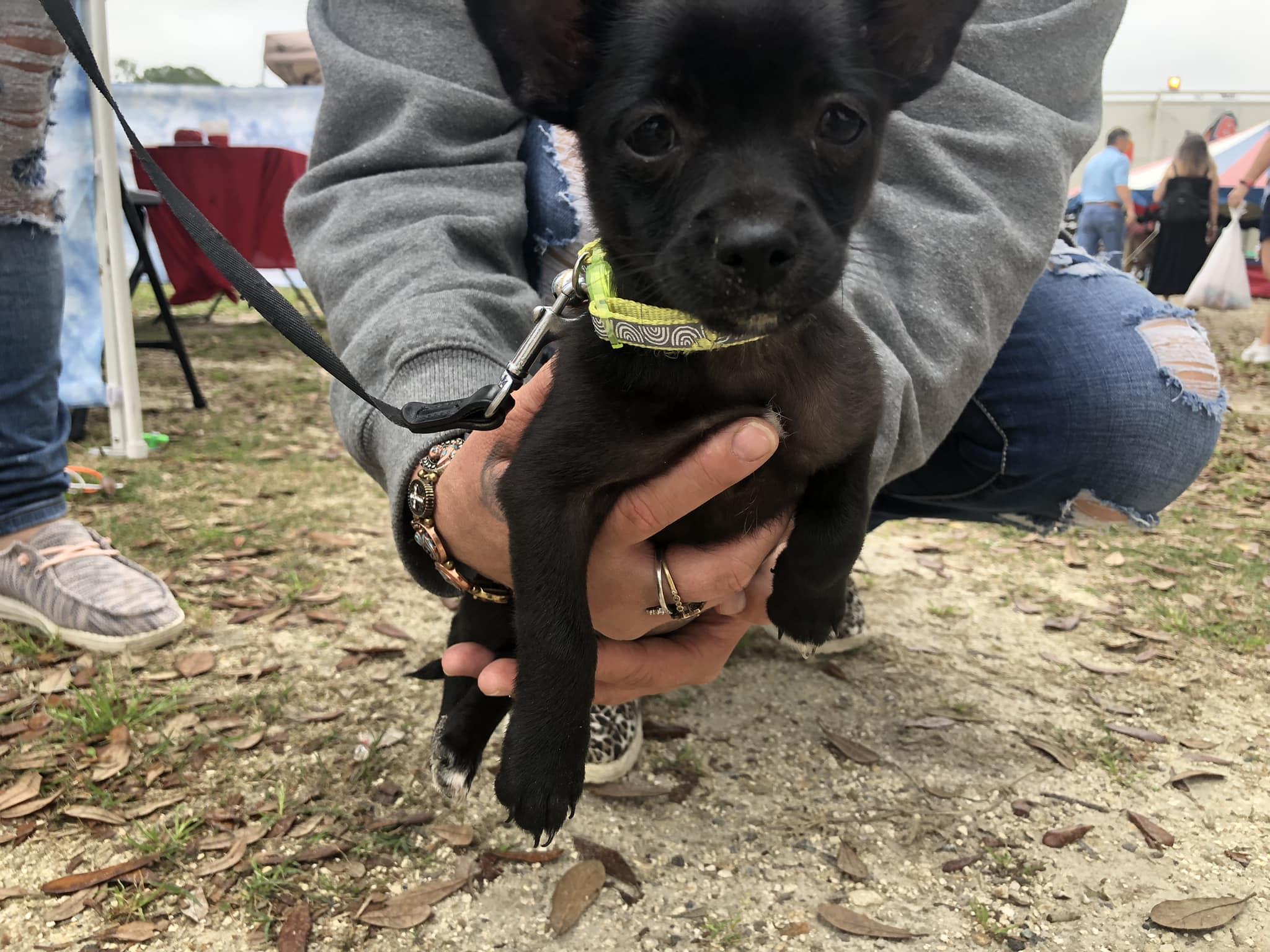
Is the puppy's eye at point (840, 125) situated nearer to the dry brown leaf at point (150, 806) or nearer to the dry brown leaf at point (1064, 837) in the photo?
the dry brown leaf at point (1064, 837)

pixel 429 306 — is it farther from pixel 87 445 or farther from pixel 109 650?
pixel 87 445

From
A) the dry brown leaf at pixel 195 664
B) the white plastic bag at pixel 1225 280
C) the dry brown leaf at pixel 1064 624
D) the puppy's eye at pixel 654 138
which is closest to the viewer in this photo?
the puppy's eye at pixel 654 138

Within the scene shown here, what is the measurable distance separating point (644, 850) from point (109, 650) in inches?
70.3

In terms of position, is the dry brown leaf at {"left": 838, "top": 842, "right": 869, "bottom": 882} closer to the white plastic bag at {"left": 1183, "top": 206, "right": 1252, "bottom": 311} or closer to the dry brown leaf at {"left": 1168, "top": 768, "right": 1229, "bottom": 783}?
the dry brown leaf at {"left": 1168, "top": 768, "right": 1229, "bottom": 783}

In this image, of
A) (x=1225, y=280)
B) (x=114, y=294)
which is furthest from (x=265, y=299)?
(x=1225, y=280)

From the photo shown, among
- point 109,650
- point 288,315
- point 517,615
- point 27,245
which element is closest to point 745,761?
point 517,615

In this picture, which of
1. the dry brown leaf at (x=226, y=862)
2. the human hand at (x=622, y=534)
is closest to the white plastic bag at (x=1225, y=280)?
the human hand at (x=622, y=534)

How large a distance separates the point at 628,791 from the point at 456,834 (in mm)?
432

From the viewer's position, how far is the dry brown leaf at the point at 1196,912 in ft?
5.74

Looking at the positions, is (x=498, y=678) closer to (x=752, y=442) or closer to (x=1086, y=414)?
(x=752, y=442)

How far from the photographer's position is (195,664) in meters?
2.74

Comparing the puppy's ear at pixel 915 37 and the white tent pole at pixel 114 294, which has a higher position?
the puppy's ear at pixel 915 37

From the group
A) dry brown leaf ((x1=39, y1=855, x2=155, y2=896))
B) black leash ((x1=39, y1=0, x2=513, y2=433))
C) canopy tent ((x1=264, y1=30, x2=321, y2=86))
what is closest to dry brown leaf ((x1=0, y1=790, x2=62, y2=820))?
dry brown leaf ((x1=39, y1=855, x2=155, y2=896))

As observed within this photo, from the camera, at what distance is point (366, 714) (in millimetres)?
2516
